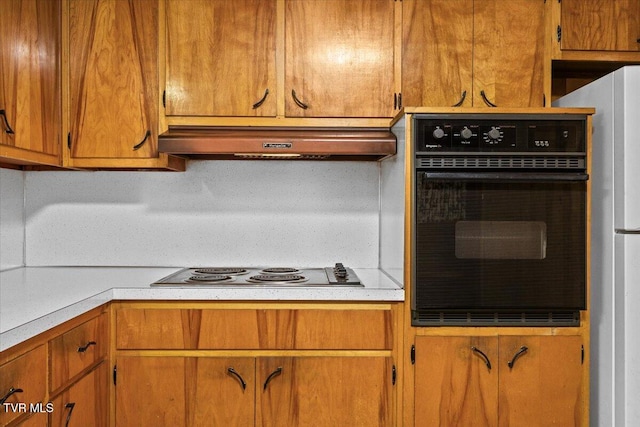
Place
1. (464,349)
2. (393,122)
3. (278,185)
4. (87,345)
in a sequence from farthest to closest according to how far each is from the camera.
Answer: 1. (278,185)
2. (393,122)
3. (464,349)
4. (87,345)

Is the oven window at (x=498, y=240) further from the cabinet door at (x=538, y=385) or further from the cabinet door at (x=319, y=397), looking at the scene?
the cabinet door at (x=319, y=397)

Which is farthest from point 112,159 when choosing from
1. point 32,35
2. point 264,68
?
point 264,68

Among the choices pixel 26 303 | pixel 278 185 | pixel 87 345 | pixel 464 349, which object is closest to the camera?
pixel 26 303

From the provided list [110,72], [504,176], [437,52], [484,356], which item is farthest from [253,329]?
[437,52]

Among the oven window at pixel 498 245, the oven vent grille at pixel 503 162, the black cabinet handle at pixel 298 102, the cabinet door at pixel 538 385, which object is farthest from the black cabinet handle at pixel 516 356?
the black cabinet handle at pixel 298 102

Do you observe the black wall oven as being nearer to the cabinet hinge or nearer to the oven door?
the oven door

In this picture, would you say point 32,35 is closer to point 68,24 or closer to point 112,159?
point 68,24

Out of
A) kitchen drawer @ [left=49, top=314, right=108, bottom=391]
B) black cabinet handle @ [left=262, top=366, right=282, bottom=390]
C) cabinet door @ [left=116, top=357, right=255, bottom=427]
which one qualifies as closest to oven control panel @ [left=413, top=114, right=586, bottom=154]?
black cabinet handle @ [left=262, top=366, right=282, bottom=390]

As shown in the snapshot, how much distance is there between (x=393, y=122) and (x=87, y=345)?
4.47 feet

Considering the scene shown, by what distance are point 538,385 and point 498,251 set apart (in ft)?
1.60

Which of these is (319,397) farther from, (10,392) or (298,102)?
(298,102)

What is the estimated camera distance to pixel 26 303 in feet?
5.21

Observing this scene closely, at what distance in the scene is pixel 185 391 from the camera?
1919 mm

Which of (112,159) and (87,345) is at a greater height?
(112,159)
